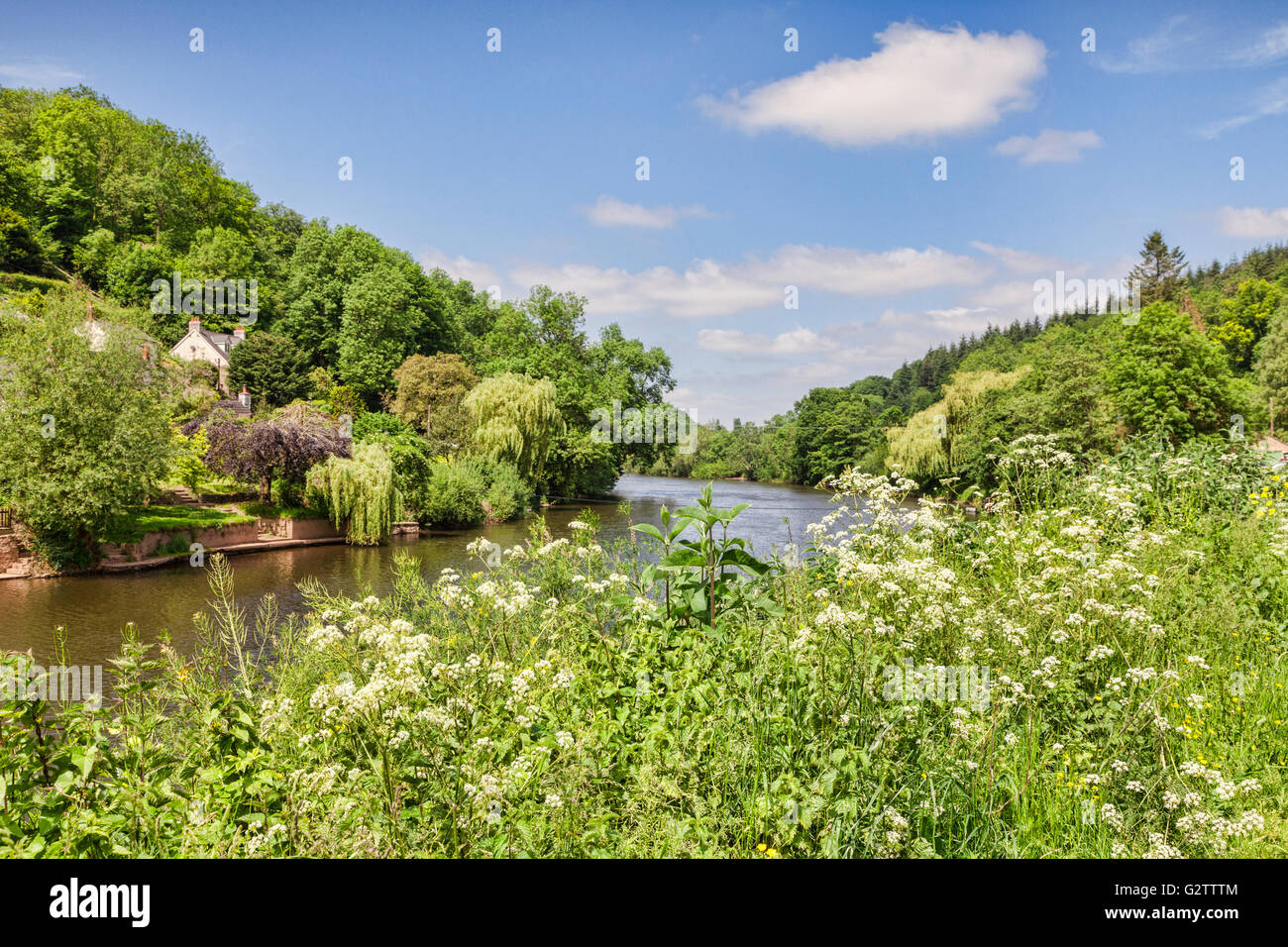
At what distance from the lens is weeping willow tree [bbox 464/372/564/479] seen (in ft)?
103

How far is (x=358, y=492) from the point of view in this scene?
22859 mm

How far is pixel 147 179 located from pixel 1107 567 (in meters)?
62.0

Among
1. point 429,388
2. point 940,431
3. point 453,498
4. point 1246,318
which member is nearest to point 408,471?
point 453,498

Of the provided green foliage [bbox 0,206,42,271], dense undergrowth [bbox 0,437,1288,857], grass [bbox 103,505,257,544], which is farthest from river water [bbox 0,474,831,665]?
green foliage [bbox 0,206,42,271]

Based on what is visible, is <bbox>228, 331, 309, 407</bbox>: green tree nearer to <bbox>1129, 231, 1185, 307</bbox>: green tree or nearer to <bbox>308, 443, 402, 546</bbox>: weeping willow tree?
<bbox>308, 443, 402, 546</bbox>: weeping willow tree

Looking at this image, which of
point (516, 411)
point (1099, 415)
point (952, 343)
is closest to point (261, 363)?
point (516, 411)

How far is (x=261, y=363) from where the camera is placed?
1423 inches

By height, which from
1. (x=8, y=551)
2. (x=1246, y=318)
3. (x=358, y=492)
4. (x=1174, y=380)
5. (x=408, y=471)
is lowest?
(x=8, y=551)

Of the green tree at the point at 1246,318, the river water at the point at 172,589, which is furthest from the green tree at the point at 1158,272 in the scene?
the river water at the point at 172,589

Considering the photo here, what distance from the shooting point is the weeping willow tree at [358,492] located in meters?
22.7

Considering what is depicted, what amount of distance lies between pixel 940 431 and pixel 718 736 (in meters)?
40.9

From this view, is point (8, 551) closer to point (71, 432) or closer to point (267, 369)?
point (71, 432)

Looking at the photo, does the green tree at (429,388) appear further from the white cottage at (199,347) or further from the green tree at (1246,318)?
the green tree at (1246,318)
